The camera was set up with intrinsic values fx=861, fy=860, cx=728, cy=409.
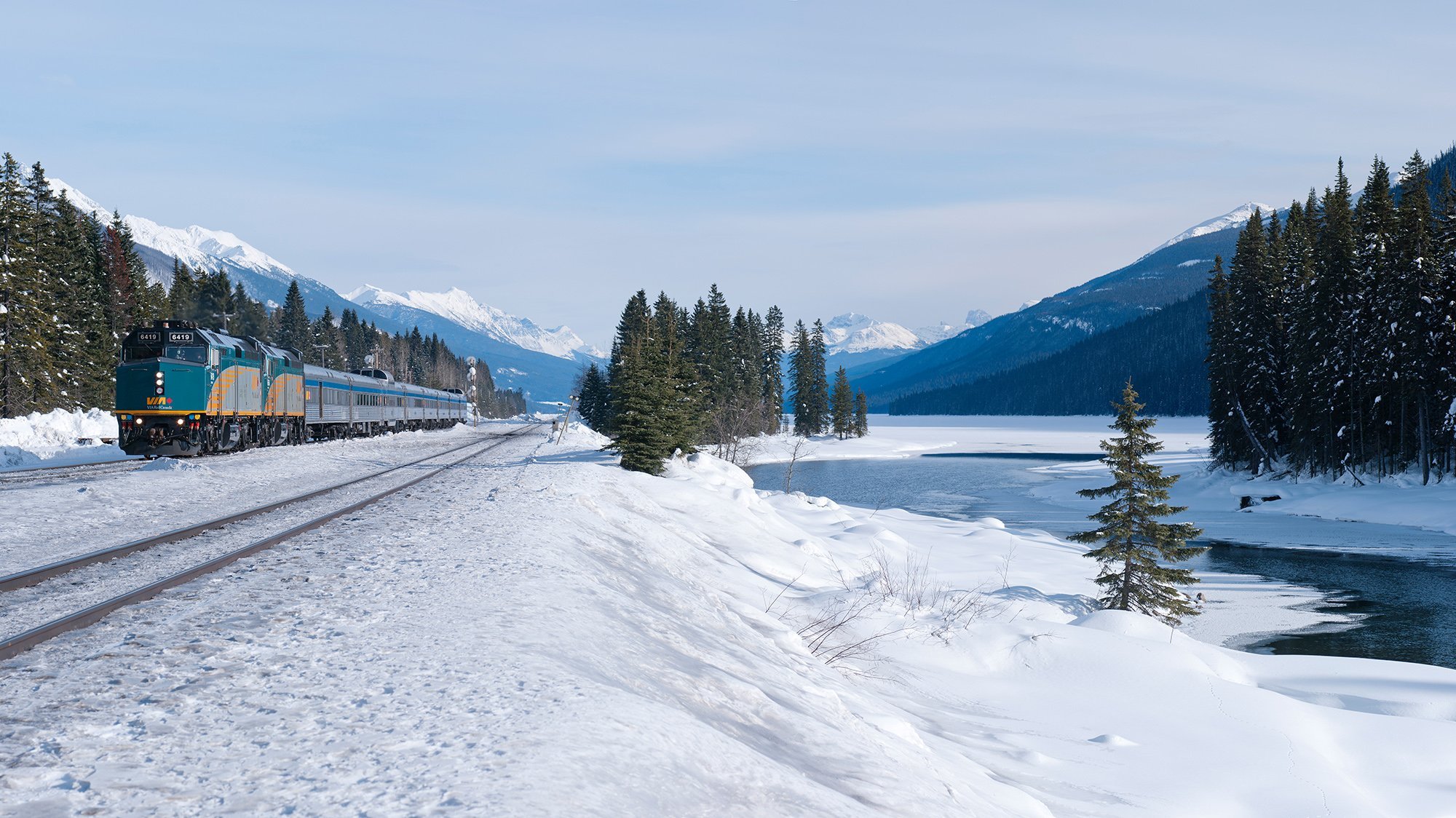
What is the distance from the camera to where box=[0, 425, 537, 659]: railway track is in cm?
691

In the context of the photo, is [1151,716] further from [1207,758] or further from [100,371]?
[100,371]

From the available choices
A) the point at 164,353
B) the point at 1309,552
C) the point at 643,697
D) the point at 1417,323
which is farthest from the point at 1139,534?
the point at 1417,323

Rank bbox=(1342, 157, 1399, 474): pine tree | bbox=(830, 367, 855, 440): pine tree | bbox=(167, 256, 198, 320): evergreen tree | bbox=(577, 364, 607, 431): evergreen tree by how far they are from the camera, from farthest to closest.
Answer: bbox=(830, 367, 855, 440): pine tree < bbox=(167, 256, 198, 320): evergreen tree < bbox=(577, 364, 607, 431): evergreen tree < bbox=(1342, 157, 1399, 474): pine tree

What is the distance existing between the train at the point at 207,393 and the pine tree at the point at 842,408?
69.6 m

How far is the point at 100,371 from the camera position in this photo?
2308 inches

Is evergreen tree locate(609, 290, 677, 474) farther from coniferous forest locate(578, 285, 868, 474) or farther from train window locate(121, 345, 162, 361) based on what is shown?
train window locate(121, 345, 162, 361)

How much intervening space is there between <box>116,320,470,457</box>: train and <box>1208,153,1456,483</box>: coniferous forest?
51.6 meters

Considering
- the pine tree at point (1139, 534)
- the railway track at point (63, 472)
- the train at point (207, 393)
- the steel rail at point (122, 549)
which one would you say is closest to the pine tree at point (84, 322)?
the train at point (207, 393)

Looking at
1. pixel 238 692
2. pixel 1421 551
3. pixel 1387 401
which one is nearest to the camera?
pixel 238 692

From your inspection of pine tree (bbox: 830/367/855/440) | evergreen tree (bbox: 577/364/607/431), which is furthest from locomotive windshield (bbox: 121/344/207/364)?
pine tree (bbox: 830/367/855/440)

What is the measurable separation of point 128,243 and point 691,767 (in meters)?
101

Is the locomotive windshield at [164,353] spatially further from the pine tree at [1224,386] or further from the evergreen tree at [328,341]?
the evergreen tree at [328,341]

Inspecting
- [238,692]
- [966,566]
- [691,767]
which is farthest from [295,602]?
[966,566]

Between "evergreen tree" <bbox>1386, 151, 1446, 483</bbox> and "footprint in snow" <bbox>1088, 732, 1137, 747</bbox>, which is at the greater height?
"evergreen tree" <bbox>1386, 151, 1446, 483</bbox>
